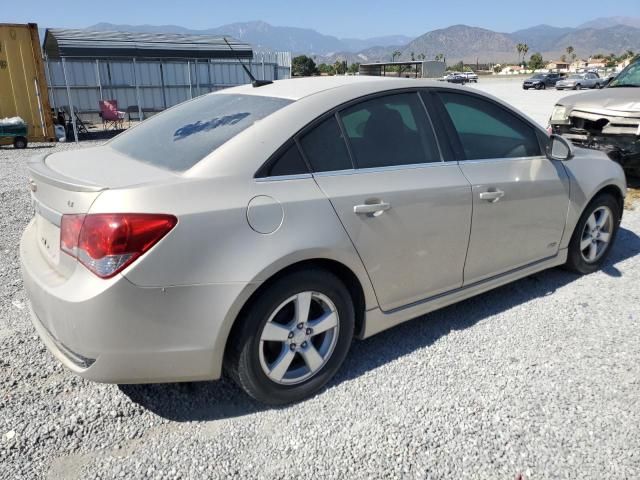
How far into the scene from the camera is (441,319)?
3.72 meters

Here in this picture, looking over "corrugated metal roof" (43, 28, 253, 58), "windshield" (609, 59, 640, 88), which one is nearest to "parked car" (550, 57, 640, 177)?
"windshield" (609, 59, 640, 88)

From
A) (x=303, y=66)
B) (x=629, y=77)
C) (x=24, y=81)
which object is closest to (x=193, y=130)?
(x=629, y=77)

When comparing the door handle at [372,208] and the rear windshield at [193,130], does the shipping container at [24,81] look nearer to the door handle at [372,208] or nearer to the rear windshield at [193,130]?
the rear windshield at [193,130]

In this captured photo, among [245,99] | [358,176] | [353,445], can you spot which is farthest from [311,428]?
A: [245,99]

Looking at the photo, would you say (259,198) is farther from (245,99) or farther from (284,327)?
(245,99)

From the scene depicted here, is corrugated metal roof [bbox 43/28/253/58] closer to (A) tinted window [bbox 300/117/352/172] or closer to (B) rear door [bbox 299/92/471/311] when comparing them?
(B) rear door [bbox 299/92/471/311]

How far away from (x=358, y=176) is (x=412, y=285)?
77 cm

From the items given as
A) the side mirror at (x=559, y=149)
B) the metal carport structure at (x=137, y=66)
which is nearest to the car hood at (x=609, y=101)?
the side mirror at (x=559, y=149)

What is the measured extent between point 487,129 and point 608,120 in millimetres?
4696

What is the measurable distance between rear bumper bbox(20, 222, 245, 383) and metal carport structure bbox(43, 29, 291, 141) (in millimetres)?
16097

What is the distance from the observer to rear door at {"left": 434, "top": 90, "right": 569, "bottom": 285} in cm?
335

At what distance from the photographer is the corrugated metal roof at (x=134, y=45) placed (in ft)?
54.1

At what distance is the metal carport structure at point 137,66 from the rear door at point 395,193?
15.3 metres

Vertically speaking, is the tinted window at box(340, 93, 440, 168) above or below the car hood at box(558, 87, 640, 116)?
above
